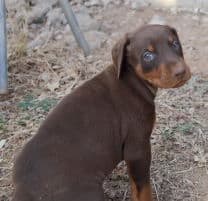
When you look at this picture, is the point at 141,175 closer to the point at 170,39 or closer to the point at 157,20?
the point at 170,39

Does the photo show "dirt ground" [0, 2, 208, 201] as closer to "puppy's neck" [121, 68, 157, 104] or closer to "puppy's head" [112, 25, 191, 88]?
"puppy's neck" [121, 68, 157, 104]

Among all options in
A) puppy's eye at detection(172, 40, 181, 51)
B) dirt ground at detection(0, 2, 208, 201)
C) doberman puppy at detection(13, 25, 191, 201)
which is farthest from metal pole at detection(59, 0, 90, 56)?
puppy's eye at detection(172, 40, 181, 51)

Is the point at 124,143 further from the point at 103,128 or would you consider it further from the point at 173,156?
the point at 173,156

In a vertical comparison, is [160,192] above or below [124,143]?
below

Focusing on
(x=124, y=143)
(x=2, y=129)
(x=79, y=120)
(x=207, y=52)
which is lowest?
(x=207, y=52)

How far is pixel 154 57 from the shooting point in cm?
348

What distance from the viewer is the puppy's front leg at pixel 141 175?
373 centimetres

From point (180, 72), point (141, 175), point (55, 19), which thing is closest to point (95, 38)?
point (55, 19)

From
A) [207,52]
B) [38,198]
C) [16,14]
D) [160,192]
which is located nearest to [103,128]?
[38,198]

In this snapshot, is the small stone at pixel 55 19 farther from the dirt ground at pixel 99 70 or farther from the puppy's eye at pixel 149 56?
the puppy's eye at pixel 149 56

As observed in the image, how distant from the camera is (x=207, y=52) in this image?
18.6 feet

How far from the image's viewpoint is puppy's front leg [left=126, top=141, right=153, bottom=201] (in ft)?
12.2

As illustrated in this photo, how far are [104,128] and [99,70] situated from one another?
206 centimetres

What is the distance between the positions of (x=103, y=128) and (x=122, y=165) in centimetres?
92
